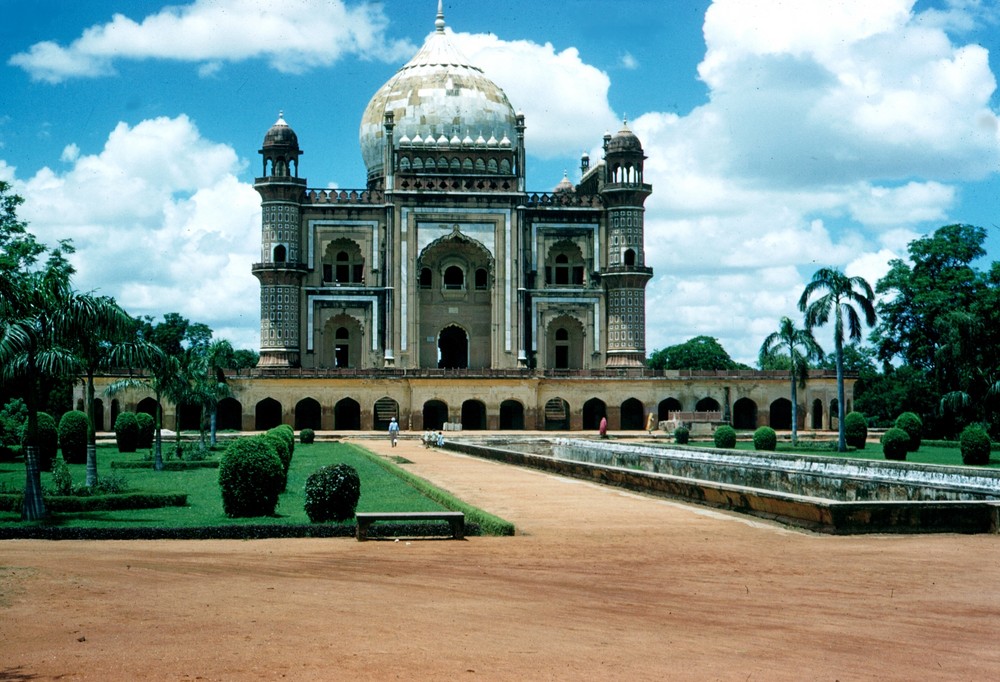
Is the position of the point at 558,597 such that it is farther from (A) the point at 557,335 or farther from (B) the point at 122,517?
(A) the point at 557,335

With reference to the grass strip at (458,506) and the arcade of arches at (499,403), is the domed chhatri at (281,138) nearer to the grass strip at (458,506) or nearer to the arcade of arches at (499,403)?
the arcade of arches at (499,403)

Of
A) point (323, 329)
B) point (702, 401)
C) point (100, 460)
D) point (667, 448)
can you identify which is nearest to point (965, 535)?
point (667, 448)

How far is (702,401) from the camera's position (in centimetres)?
4712

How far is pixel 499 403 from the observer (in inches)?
1780

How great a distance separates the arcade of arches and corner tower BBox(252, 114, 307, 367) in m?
3.33

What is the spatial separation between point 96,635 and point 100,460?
2213 centimetres

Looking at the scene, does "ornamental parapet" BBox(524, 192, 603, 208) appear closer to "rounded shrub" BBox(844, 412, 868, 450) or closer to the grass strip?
"rounded shrub" BBox(844, 412, 868, 450)

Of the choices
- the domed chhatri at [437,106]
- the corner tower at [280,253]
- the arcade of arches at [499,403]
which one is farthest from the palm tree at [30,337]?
the domed chhatri at [437,106]

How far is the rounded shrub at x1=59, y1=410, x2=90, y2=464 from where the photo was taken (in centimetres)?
2745

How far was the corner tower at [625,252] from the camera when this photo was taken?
4953cm

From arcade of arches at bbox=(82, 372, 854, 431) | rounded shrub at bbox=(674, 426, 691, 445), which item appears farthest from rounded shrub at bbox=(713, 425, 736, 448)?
arcade of arches at bbox=(82, 372, 854, 431)

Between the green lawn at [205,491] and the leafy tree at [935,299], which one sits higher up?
the leafy tree at [935,299]

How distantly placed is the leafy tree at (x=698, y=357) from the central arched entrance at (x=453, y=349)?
2994 centimetres

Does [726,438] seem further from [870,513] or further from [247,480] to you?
[247,480]
